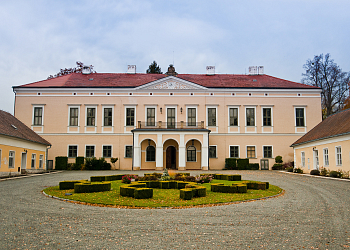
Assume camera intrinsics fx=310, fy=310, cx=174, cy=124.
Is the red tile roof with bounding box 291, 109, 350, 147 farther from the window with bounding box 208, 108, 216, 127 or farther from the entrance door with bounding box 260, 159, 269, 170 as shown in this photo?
the window with bounding box 208, 108, 216, 127

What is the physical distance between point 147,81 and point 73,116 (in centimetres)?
943

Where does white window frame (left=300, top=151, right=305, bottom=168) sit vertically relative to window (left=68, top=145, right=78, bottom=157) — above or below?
below

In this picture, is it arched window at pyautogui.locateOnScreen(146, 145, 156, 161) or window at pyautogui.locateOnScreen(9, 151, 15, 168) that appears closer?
window at pyautogui.locateOnScreen(9, 151, 15, 168)

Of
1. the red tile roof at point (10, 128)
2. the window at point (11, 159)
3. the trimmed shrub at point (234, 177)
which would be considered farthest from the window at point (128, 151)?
the trimmed shrub at point (234, 177)

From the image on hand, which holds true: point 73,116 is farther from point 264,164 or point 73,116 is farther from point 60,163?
point 264,164

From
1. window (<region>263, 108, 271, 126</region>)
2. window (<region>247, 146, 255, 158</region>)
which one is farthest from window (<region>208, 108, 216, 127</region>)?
window (<region>263, 108, 271, 126</region>)

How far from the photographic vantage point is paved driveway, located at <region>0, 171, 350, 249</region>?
620 centimetres

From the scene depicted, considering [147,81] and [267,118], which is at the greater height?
[147,81]

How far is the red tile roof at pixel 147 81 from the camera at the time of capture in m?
35.4

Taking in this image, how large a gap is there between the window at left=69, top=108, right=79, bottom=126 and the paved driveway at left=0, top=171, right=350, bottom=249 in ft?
81.4

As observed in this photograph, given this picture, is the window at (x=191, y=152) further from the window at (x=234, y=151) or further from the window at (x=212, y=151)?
the window at (x=234, y=151)

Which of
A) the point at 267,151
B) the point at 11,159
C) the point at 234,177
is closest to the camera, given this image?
the point at 234,177

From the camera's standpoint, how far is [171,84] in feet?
115

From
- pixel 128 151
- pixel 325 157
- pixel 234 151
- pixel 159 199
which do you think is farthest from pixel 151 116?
pixel 159 199
